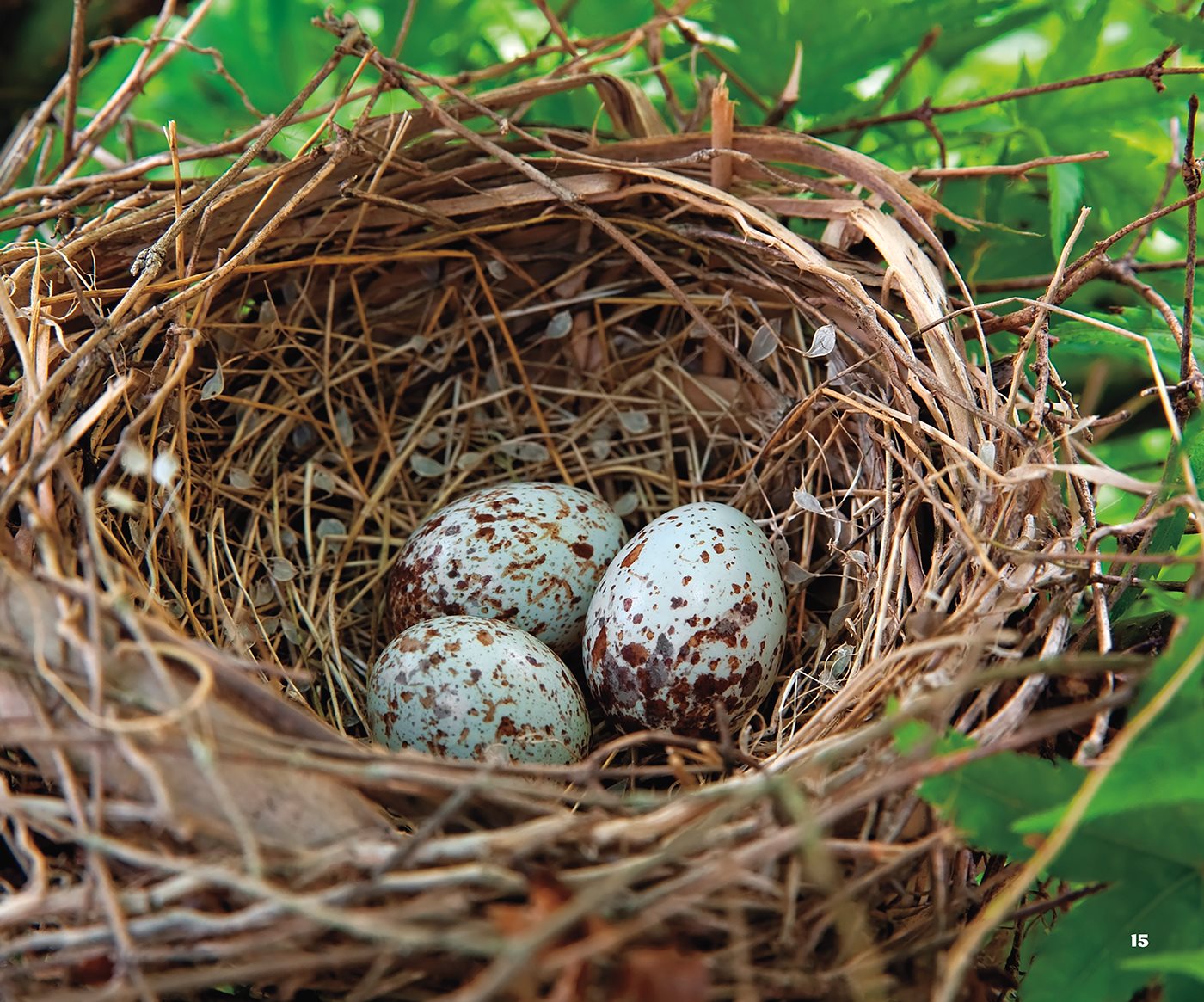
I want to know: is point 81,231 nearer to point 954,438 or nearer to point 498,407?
point 498,407

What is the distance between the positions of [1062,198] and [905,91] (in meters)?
0.60

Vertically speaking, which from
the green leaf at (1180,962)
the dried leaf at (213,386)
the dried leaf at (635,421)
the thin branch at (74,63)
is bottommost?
the green leaf at (1180,962)

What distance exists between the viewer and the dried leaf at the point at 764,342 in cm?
132

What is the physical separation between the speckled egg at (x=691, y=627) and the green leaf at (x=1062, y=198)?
50 cm

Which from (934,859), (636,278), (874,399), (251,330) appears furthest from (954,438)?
(251,330)

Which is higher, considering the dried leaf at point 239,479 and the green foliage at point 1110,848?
the dried leaf at point 239,479

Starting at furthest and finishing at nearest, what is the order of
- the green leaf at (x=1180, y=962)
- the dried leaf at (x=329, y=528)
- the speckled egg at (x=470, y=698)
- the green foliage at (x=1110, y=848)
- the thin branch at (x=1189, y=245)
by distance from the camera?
the dried leaf at (x=329, y=528), the speckled egg at (x=470, y=698), the thin branch at (x=1189, y=245), the green foliage at (x=1110, y=848), the green leaf at (x=1180, y=962)

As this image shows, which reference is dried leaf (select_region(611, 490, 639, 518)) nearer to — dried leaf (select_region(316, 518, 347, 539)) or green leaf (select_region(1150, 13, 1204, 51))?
dried leaf (select_region(316, 518, 347, 539))

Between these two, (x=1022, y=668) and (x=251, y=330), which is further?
(x=251, y=330)

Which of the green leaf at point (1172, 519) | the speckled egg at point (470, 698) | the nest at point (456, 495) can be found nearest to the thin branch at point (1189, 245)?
the green leaf at point (1172, 519)

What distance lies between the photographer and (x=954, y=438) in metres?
1.03

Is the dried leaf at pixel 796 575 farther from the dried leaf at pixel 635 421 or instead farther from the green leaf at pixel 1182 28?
the green leaf at pixel 1182 28

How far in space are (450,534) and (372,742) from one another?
291 mm

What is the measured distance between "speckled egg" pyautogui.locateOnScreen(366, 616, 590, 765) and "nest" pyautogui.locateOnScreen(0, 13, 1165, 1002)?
0.21ft
